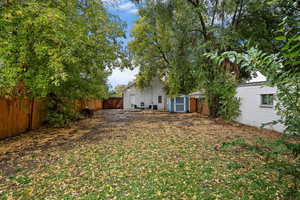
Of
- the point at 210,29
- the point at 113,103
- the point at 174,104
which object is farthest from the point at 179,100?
the point at 113,103

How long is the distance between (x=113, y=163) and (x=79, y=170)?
27.8 inches

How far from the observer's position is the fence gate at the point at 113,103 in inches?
918

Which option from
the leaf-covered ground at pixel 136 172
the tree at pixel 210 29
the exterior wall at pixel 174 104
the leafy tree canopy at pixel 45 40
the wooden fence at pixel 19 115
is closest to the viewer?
the leaf-covered ground at pixel 136 172

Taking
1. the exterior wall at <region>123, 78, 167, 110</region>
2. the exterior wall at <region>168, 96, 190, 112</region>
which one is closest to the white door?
the exterior wall at <region>123, 78, 167, 110</region>

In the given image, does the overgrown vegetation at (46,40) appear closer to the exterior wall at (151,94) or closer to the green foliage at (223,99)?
the green foliage at (223,99)

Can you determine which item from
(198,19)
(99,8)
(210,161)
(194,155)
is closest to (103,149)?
(194,155)

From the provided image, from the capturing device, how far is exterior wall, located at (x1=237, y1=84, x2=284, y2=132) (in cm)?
731

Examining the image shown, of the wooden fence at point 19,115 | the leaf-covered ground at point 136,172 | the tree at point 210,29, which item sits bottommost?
the leaf-covered ground at point 136,172

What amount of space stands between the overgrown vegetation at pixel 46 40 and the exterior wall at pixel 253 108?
24.2 ft

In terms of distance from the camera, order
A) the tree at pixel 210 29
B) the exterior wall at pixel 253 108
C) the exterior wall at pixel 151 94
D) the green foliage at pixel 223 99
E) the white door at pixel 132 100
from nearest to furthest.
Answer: the exterior wall at pixel 253 108, the tree at pixel 210 29, the green foliage at pixel 223 99, the exterior wall at pixel 151 94, the white door at pixel 132 100

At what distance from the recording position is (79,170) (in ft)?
10.8

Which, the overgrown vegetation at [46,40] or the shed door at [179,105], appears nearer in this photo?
the overgrown vegetation at [46,40]

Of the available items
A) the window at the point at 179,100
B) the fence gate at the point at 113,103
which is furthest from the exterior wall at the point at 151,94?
the window at the point at 179,100

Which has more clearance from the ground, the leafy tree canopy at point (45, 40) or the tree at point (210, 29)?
the tree at point (210, 29)
